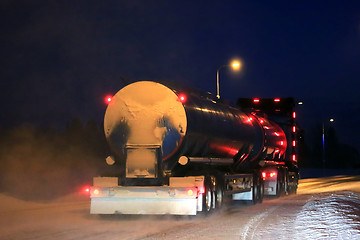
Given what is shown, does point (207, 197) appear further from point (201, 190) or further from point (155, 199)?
point (155, 199)

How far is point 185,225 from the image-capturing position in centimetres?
1491

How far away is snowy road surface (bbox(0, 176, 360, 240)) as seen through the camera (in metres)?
12.6

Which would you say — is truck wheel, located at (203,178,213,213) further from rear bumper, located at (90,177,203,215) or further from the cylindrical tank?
the cylindrical tank

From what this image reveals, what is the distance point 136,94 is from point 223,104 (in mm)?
5148

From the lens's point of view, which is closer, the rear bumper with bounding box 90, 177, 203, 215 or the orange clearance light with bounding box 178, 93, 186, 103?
the rear bumper with bounding box 90, 177, 203, 215

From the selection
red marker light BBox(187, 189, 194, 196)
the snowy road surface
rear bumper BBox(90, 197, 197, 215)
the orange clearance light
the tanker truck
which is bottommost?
the snowy road surface

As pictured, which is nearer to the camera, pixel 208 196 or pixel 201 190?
pixel 201 190

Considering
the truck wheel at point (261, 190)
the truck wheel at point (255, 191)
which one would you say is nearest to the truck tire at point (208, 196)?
the truck wheel at point (255, 191)

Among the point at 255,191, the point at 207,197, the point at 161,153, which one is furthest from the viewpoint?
the point at 255,191

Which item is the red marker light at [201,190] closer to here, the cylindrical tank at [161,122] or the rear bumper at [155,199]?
the rear bumper at [155,199]

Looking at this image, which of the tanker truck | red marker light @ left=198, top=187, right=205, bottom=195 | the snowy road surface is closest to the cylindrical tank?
the tanker truck

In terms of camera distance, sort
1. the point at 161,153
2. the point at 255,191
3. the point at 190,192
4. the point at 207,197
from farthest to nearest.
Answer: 1. the point at 255,191
2. the point at 207,197
3. the point at 161,153
4. the point at 190,192

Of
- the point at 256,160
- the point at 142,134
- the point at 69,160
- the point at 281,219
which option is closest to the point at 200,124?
the point at 142,134

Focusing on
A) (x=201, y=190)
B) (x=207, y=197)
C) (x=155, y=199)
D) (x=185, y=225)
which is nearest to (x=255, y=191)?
(x=207, y=197)
